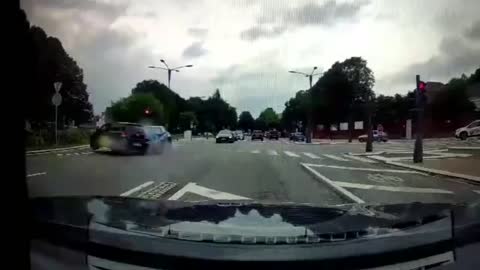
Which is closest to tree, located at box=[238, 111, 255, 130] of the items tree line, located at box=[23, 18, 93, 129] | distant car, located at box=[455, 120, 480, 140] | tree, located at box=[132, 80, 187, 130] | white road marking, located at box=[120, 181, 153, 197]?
tree, located at box=[132, 80, 187, 130]

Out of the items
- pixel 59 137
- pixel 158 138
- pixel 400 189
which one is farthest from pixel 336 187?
pixel 59 137

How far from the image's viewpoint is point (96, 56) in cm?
179

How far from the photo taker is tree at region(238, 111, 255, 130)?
6.88 ft

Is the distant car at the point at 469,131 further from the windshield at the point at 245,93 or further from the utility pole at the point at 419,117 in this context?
the utility pole at the point at 419,117

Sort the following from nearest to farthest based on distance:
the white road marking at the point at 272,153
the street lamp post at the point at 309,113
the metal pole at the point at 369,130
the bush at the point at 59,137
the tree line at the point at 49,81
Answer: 1. the tree line at the point at 49,81
2. the bush at the point at 59,137
3. the street lamp post at the point at 309,113
4. the metal pole at the point at 369,130
5. the white road marking at the point at 272,153

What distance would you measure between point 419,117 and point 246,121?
2.47 feet

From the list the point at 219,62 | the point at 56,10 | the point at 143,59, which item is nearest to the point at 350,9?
the point at 219,62

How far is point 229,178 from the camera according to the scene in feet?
7.05

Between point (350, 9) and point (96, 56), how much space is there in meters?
0.95

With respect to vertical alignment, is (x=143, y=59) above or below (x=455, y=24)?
below

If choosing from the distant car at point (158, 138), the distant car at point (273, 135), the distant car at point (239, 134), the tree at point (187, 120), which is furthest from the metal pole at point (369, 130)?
the distant car at point (158, 138)

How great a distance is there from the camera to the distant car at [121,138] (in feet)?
6.41

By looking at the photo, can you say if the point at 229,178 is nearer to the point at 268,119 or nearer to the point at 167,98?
the point at 268,119

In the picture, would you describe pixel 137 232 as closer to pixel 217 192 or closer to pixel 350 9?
pixel 217 192
